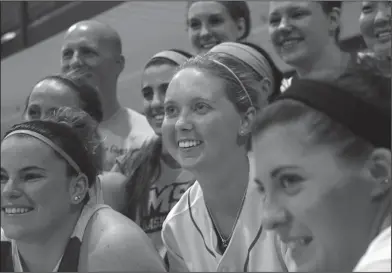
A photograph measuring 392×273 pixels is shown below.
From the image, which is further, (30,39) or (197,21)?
(30,39)

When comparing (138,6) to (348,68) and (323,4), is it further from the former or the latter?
(348,68)

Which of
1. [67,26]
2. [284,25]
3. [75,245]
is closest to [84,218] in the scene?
[75,245]

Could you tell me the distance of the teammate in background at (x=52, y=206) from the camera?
3.91ft

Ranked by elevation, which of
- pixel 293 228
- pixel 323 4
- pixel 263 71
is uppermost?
pixel 323 4

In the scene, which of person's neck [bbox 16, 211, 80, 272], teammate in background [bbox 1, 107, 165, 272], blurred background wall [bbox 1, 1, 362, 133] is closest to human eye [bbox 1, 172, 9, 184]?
teammate in background [bbox 1, 107, 165, 272]

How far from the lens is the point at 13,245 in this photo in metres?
1.32

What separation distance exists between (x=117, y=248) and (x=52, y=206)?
0.16 meters

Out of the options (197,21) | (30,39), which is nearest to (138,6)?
(30,39)

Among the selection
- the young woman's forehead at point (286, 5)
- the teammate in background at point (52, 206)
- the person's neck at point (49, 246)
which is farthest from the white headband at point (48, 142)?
the young woman's forehead at point (286, 5)

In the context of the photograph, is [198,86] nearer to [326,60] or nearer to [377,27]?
[326,60]

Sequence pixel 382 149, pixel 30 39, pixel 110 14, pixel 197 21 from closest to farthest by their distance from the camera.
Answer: pixel 382 149 → pixel 197 21 → pixel 110 14 → pixel 30 39

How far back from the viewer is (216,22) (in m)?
1.66

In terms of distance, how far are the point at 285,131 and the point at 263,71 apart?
52 cm

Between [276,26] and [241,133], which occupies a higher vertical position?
[276,26]
